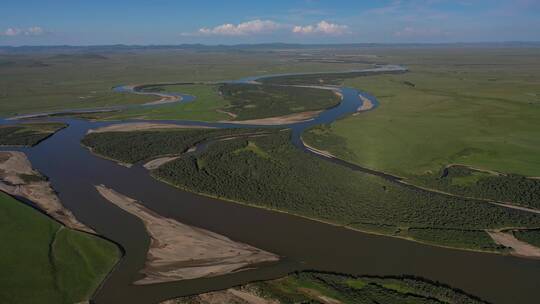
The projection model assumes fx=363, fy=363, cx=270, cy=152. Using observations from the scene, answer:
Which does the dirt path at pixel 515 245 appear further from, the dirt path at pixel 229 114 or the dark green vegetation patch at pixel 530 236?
the dirt path at pixel 229 114

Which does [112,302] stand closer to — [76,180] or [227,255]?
[227,255]

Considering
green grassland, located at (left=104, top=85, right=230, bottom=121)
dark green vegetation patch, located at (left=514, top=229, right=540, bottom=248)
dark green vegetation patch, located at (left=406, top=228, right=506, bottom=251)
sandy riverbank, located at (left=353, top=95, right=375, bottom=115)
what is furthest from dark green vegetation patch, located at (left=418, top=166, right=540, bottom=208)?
green grassland, located at (left=104, top=85, right=230, bottom=121)

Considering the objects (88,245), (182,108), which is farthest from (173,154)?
(182,108)

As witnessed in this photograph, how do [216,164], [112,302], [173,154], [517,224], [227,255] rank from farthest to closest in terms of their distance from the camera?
1. [173,154]
2. [216,164]
3. [517,224]
4. [227,255]
5. [112,302]

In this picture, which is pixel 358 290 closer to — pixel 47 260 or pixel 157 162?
pixel 47 260

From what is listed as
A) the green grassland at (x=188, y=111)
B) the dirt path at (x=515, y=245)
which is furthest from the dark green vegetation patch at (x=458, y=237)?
the green grassland at (x=188, y=111)

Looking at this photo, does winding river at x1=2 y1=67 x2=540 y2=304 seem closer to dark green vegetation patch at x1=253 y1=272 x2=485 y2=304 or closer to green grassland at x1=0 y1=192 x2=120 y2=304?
dark green vegetation patch at x1=253 y1=272 x2=485 y2=304
